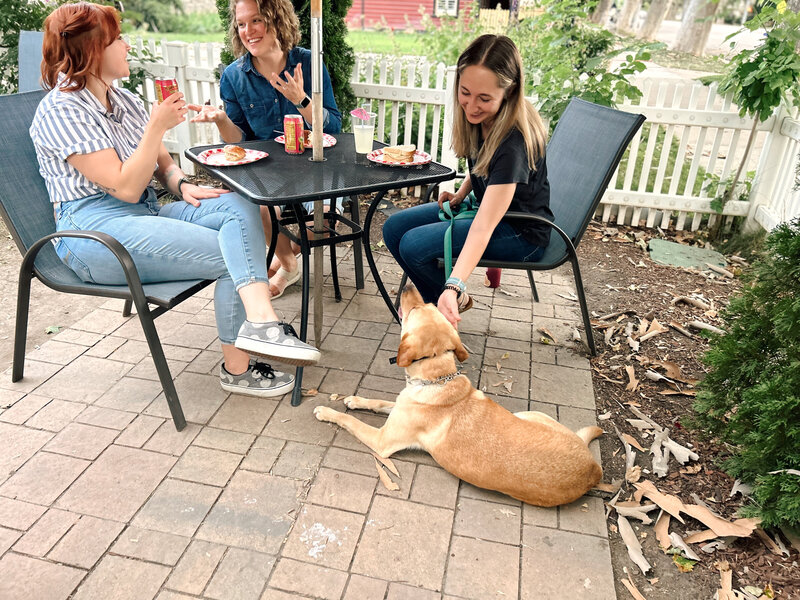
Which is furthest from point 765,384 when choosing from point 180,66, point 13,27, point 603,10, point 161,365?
point 603,10

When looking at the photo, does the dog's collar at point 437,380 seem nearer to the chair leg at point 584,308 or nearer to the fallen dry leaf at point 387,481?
the fallen dry leaf at point 387,481

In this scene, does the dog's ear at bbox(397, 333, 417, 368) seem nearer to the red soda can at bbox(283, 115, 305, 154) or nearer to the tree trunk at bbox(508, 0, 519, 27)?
the red soda can at bbox(283, 115, 305, 154)

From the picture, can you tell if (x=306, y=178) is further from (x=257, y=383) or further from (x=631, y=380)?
(x=631, y=380)

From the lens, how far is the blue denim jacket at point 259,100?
3.70 metres

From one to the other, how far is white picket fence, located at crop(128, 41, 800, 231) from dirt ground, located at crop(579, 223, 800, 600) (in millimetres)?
297

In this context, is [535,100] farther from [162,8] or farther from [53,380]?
[162,8]

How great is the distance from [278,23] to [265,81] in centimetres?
36

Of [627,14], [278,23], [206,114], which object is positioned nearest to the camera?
[206,114]

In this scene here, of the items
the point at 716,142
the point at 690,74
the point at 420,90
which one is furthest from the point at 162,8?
the point at 716,142

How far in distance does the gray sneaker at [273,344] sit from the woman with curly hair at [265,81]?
4.34 feet

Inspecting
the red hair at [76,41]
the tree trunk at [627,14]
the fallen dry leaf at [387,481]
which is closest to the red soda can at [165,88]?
the red hair at [76,41]

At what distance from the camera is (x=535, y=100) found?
5402mm

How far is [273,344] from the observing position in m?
2.63

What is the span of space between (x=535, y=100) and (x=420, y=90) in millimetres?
1098
